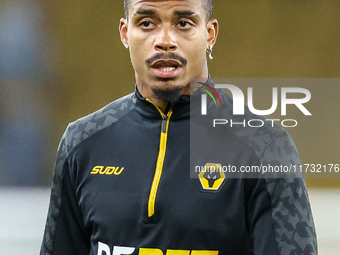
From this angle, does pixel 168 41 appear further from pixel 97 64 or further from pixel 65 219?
pixel 97 64

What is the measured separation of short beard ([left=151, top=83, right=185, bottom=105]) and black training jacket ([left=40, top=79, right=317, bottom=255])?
0.07 feet

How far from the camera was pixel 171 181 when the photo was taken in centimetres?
134

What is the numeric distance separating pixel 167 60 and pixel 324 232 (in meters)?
3.75

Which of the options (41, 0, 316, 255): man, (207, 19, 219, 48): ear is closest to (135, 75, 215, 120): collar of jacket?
(41, 0, 316, 255): man

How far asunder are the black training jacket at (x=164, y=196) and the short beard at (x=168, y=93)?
0.07ft

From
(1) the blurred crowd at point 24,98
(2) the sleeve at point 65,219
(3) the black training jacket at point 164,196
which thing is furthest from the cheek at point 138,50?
(1) the blurred crowd at point 24,98

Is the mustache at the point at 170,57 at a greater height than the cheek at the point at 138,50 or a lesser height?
lesser

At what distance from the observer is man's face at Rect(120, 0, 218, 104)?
1.35m

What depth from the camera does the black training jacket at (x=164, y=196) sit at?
1269 mm

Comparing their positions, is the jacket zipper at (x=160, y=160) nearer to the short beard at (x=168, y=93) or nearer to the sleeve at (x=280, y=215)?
the short beard at (x=168, y=93)

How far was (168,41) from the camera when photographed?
1348 mm

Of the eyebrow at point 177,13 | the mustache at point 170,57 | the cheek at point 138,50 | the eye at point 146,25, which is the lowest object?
the mustache at point 170,57

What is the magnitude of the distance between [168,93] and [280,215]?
A: 0.43m

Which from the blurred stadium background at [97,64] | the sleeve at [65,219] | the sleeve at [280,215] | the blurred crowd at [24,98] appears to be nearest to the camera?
the sleeve at [280,215]
